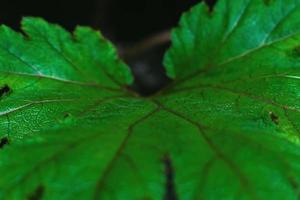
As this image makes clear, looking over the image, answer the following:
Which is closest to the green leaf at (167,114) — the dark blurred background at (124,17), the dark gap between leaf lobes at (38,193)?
the dark gap between leaf lobes at (38,193)

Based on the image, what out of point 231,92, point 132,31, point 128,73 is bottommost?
point 231,92

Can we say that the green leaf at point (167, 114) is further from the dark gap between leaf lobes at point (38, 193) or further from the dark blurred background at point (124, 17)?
the dark blurred background at point (124, 17)

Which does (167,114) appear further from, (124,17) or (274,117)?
(124,17)

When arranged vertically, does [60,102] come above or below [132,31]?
below

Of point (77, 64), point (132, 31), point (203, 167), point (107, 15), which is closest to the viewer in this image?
point (203, 167)

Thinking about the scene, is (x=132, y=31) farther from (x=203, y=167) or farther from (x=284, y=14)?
(x=203, y=167)

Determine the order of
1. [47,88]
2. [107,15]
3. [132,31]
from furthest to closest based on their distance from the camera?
[132,31] < [107,15] < [47,88]

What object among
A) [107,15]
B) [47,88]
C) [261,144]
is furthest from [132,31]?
[261,144]
